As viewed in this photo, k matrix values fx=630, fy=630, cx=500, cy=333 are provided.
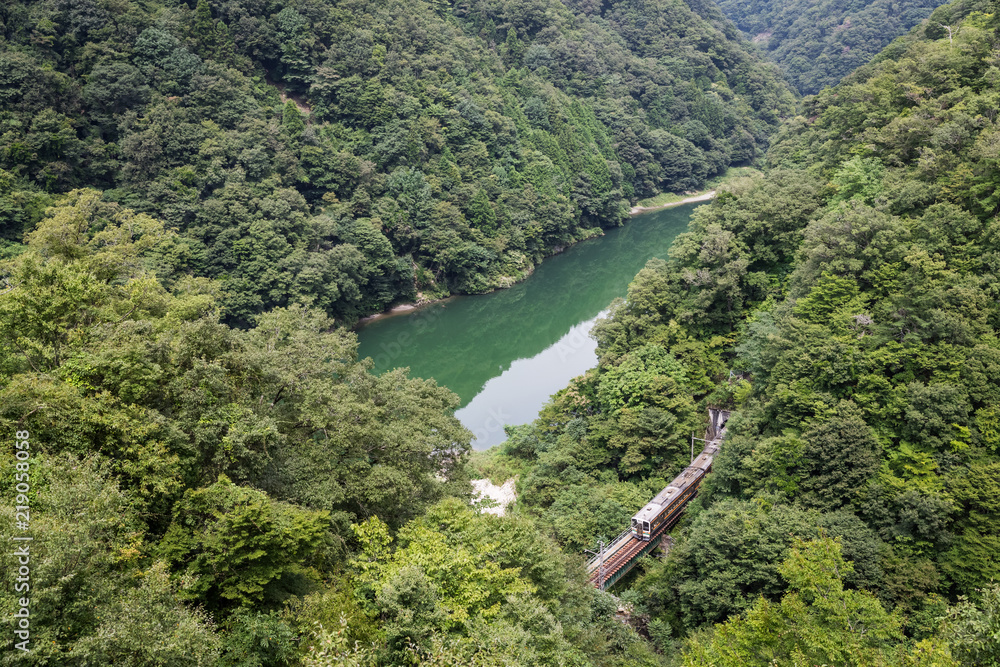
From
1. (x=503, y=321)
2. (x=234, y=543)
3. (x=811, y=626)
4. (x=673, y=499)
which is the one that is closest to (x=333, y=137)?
(x=503, y=321)

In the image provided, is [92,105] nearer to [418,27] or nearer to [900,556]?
[418,27]

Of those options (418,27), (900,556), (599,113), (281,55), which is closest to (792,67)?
(599,113)

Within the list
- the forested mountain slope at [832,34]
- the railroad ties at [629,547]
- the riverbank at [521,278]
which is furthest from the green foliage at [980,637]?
the forested mountain slope at [832,34]

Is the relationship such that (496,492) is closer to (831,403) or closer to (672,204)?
(831,403)

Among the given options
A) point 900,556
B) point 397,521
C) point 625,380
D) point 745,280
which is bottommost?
point 397,521

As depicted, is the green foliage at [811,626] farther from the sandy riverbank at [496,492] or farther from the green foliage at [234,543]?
the sandy riverbank at [496,492]

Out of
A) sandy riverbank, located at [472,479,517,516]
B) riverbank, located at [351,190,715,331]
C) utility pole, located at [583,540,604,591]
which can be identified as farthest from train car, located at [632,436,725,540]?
riverbank, located at [351,190,715,331]
